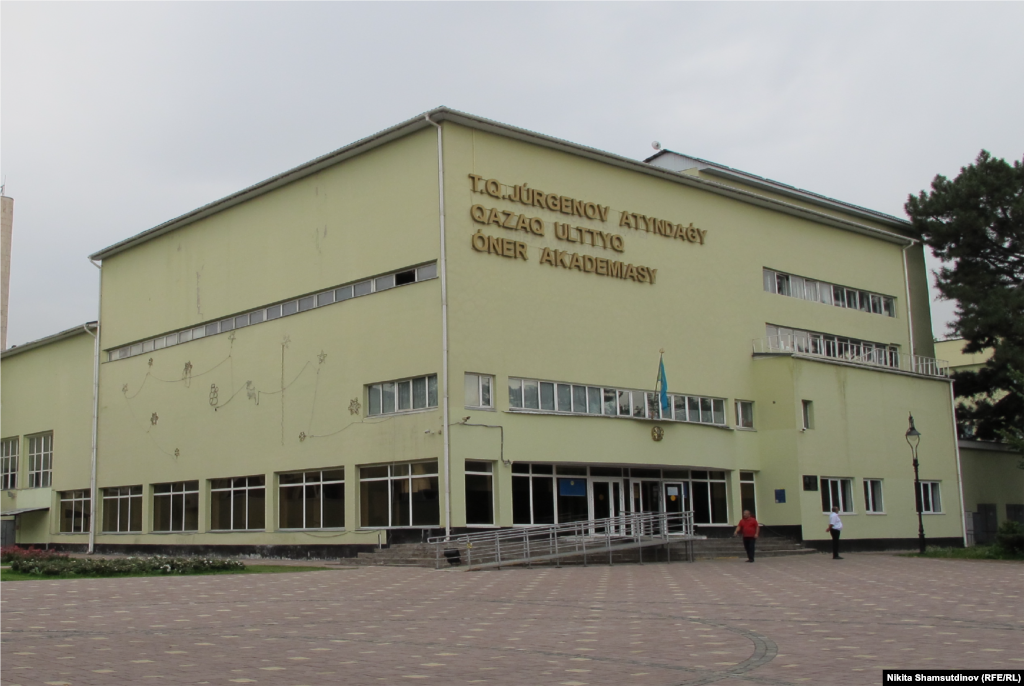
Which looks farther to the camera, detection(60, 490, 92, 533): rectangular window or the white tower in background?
the white tower in background

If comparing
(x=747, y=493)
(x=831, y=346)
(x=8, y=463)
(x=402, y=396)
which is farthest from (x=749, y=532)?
(x=8, y=463)

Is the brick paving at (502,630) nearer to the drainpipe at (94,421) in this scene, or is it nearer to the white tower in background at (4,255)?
the drainpipe at (94,421)

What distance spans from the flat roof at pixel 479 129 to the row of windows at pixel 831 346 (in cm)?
475

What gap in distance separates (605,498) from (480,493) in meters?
5.35

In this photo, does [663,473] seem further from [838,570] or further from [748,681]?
[748,681]

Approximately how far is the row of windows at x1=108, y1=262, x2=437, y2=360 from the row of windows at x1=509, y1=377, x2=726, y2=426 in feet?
14.2

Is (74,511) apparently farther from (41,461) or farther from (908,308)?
(908,308)

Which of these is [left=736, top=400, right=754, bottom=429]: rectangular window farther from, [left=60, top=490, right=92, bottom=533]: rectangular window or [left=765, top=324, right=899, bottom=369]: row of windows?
[left=60, top=490, right=92, bottom=533]: rectangular window

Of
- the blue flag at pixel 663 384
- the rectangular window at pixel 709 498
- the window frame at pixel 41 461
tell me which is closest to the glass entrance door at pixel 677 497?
the rectangular window at pixel 709 498

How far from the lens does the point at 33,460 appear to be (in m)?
48.4

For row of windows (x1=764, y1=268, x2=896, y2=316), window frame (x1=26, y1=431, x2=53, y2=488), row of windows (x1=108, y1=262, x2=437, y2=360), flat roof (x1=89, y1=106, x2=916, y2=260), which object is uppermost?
flat roof (x1=89, y1=106, x2=916, y2=260)

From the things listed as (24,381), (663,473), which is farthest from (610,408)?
(24,381)

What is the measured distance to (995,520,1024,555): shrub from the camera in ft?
98.1

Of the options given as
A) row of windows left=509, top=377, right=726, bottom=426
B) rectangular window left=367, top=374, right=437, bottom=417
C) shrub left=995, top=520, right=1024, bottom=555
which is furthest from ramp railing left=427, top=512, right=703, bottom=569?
shrub left=995, top=520, right=1024, bottom=555
